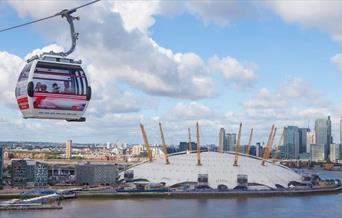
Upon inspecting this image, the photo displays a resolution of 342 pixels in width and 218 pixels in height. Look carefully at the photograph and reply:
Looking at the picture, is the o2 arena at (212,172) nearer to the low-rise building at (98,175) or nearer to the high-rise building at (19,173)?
the low-rise building at (98,175)

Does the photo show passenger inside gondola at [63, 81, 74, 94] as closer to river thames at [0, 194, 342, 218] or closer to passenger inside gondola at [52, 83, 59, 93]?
passenger inside gondola at [52, 83, 59, 93]

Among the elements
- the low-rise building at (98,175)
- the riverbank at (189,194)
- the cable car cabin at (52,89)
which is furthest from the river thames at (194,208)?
the cable car cabin at (52,89)

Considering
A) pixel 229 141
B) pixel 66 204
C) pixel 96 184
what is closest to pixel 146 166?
pixel 96 184

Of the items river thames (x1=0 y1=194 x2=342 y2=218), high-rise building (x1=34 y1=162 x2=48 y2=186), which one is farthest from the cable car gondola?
high-rise building (x1=34 y1=162 x2=48 y2=186)

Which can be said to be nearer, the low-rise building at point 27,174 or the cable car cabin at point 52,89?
the cable car cabin at point 52,89

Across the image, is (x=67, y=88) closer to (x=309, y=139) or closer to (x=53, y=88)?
(x=53, y=88)

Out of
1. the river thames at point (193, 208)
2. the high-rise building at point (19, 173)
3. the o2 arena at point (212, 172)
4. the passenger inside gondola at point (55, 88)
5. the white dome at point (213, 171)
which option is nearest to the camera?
the passenger inside gondola at point (55, 88)

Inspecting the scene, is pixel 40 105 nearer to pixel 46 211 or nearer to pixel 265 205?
pixel 46 211
